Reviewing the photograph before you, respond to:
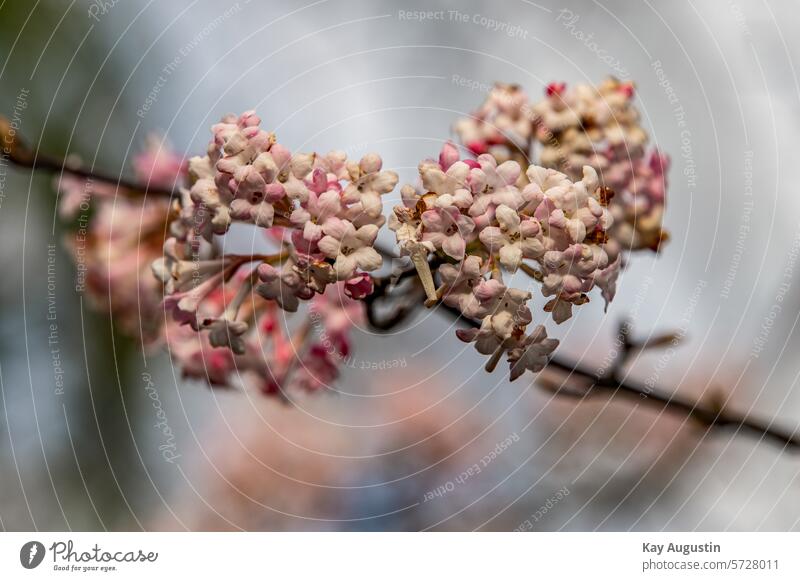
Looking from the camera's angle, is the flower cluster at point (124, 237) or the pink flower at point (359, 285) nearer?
the pink flower at point (359, 285)

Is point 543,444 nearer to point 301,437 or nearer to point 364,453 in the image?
point 364,453

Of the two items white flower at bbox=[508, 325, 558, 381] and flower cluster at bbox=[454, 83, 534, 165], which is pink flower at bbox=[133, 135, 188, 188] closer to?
flower cluster at bbox=[454, 83, 534, 165]

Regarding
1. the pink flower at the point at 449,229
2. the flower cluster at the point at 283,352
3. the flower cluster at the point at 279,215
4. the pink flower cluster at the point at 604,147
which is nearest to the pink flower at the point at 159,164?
the flower cluster at the point at 283,352

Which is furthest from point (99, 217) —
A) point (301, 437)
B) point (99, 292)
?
point (301, 437)
